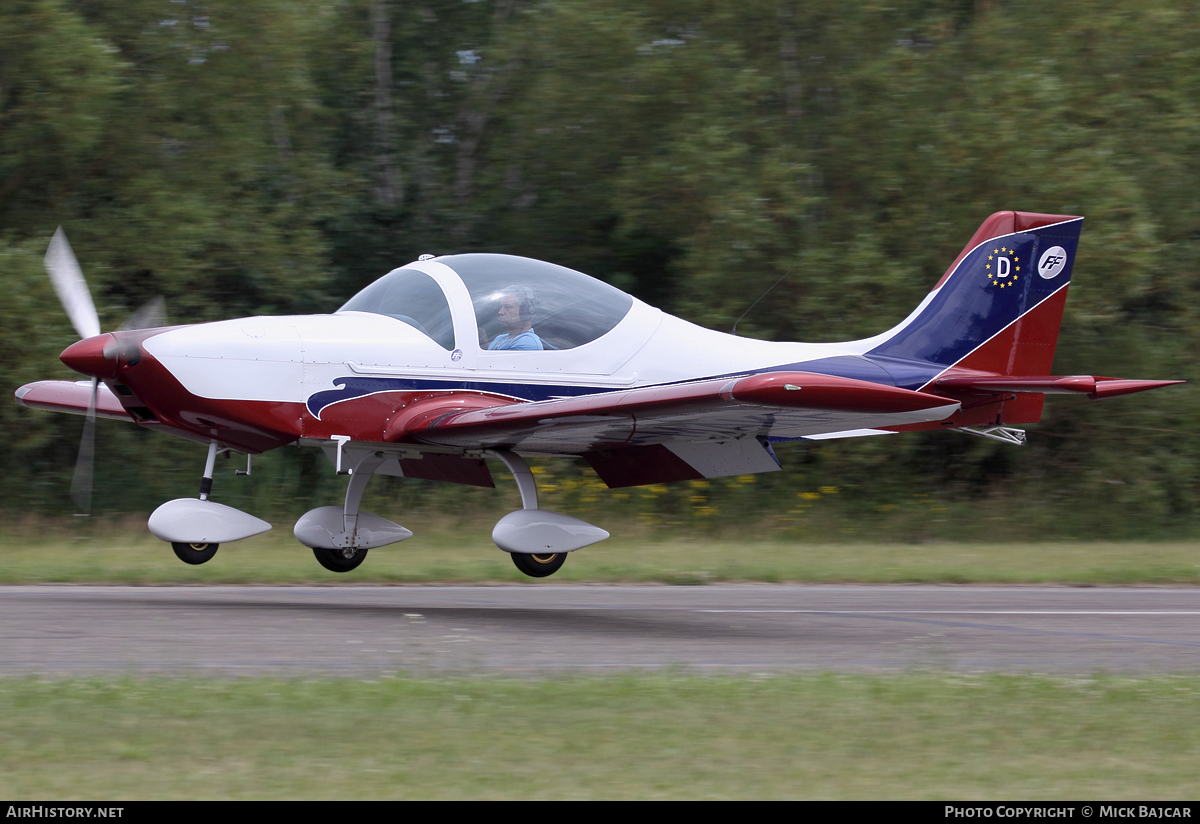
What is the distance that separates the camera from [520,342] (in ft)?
28.1

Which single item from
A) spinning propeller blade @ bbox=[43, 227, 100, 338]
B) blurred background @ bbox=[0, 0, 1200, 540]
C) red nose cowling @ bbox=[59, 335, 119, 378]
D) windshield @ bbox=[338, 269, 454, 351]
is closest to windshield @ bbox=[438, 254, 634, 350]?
windshield @ bbox=[338, 269, 454, 351]

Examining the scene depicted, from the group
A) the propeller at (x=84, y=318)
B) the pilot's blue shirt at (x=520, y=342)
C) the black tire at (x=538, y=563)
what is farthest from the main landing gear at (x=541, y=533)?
the propeller at (x=84, y=318)

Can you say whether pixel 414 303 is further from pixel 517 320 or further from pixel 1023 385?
pixel 1023 385

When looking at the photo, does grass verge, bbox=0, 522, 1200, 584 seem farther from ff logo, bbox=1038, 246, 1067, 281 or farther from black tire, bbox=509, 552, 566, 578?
ff logo, bbox=1038, 246, 1067, 281

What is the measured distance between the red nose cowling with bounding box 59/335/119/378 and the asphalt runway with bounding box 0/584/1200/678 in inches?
60.0

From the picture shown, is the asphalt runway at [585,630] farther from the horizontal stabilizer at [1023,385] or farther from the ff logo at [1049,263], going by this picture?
the ff logo at [1049,263]

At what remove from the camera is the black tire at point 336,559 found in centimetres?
909

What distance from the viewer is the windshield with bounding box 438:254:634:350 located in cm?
846

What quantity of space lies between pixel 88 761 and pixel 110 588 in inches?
217

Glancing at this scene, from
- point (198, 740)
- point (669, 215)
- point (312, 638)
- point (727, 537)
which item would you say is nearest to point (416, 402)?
point (312, 638)

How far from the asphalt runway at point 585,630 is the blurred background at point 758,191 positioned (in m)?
4.66

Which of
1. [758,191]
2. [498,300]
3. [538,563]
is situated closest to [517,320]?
[498,300]

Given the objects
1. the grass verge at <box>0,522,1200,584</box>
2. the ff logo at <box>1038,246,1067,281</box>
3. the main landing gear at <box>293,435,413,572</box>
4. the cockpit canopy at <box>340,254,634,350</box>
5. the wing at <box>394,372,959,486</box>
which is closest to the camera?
the wing at <box>394,372,959,486</box>

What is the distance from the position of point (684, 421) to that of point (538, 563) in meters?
1.99
